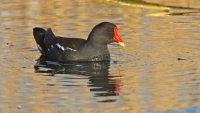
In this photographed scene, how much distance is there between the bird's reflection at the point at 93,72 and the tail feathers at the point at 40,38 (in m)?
0.28

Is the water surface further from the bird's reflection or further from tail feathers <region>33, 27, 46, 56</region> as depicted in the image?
tail feathers <region>33, 27, 46, 56</region>

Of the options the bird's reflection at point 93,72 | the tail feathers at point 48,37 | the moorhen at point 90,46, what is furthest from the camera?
the tail feathers at point 48,37

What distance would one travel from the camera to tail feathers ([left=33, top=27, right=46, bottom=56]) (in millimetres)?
12624

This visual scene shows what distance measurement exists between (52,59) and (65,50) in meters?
0.46

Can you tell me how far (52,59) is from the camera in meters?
12.3

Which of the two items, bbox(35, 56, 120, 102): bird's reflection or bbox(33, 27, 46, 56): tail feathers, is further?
bbox(33, 27, 46, 56): tail feathers

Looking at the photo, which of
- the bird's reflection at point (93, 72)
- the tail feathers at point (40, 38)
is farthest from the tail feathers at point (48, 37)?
the bird's reflection at point (93, 72)

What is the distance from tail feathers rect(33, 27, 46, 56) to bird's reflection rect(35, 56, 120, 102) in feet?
0.91

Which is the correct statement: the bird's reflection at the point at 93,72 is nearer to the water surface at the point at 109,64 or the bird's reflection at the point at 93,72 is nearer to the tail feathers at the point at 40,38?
the water surface at the point at 109,64

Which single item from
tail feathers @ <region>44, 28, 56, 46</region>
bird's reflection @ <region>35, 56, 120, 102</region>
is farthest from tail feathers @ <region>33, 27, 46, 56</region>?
bird's reflection @ <region>35, 56, 120, 102</region>

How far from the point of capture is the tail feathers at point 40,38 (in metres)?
12.6

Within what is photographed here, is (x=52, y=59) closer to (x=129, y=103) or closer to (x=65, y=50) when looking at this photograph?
(x=65, y=50)

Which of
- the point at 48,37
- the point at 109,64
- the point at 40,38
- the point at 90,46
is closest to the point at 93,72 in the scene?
the point at 109,64

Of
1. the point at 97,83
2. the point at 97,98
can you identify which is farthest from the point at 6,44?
the point at 97,98
